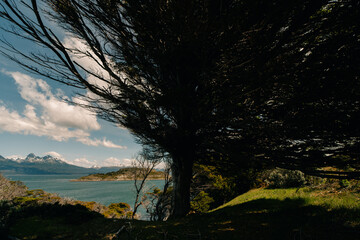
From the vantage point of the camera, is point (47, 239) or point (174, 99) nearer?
point (174, 99)

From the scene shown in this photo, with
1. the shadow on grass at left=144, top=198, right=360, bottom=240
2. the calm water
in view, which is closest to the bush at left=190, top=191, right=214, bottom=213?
the calm water

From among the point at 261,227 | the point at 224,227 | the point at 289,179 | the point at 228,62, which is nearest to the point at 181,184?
the point at 224,227

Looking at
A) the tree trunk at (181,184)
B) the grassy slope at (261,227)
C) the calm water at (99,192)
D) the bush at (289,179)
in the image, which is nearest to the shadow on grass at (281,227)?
the grassy slope at (261,227)

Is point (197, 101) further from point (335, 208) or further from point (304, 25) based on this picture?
point (335, 208)

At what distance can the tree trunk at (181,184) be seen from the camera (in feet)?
20.0

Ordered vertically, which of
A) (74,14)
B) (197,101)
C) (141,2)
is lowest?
(197,101)

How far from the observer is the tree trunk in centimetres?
610

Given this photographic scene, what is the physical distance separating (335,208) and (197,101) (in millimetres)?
4992

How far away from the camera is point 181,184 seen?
243 inches

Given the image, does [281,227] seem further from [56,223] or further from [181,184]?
[56,223]

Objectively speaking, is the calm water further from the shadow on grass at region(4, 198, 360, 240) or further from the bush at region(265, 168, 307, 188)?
the bush at region(265, 168, 307, 188)

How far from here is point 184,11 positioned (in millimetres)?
3055

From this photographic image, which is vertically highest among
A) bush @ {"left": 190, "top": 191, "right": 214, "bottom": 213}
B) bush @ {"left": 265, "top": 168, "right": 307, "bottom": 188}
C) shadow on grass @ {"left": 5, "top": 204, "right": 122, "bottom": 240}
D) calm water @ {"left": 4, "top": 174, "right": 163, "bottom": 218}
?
bush @ {"left": 265, "top": 168, "right": 307, "bottom": 188}

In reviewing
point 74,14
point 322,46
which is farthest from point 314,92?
point 74,14
